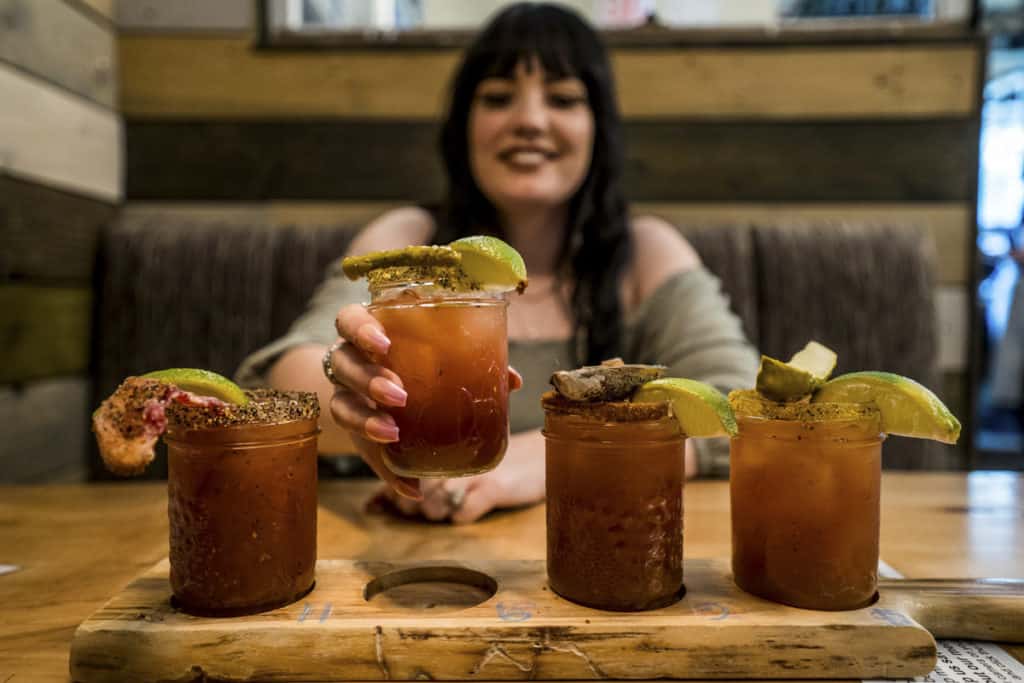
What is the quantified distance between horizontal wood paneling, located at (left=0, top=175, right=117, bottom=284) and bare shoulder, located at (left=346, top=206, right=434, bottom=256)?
3.02 ft

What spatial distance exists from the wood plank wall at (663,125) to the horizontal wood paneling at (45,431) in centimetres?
76

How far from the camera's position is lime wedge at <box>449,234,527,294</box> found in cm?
79

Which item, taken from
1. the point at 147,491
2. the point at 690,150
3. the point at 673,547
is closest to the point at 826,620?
the point at 673,547

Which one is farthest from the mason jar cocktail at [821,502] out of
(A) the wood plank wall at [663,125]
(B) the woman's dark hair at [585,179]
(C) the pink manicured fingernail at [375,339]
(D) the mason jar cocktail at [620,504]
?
(A) the wood plank wall at [663,125]

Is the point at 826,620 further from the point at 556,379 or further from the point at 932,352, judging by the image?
the point at 932,352

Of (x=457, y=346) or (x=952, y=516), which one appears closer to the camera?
(x=457, y=346)

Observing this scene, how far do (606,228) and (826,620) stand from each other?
138 cm

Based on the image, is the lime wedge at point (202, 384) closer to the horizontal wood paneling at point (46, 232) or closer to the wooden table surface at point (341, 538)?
the wooden table surface at point (341, 538)

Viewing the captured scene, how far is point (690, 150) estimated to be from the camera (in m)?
2.53

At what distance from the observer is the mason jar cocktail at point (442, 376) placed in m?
0.81

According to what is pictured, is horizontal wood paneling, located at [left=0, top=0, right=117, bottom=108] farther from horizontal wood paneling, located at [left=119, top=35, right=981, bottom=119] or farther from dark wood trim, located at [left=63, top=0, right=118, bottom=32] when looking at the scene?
horizontal wood paneling, located at [left=119, top=35, right=981, bottom=119]

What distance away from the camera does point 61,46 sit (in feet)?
7.23

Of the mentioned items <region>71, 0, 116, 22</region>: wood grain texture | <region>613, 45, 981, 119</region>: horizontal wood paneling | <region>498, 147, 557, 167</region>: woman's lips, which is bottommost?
<region>498, 147, 557, 167</region>: woman's lips

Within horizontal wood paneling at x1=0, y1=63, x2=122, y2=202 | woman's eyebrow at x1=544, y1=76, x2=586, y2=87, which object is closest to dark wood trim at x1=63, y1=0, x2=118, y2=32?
horizontal wood paneling at x1=0, y1=63, x2=122, y2=202
